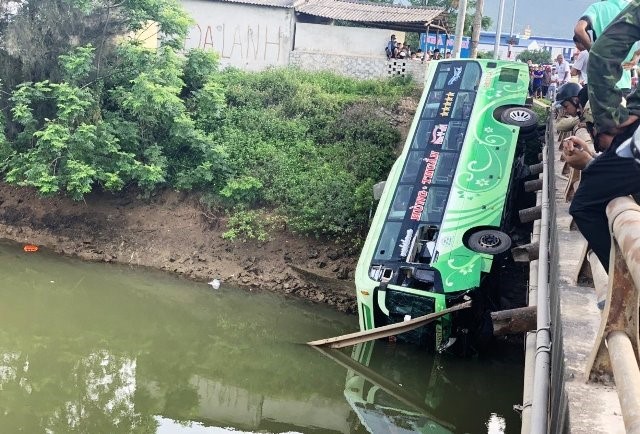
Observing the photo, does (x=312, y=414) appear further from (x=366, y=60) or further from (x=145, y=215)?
(x=366, y=60)

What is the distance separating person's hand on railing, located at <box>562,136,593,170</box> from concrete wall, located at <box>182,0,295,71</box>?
1604cm

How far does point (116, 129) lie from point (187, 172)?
173 centimetres

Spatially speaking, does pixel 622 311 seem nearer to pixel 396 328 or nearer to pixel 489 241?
pixel 396 328

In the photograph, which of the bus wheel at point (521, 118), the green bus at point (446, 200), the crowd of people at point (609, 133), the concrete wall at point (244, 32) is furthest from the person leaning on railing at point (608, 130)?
the concrete wall at point (244, 32)

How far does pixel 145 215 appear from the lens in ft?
47.0

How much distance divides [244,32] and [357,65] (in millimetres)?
3236

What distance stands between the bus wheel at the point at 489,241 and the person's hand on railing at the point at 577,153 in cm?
656

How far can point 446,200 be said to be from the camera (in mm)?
10984

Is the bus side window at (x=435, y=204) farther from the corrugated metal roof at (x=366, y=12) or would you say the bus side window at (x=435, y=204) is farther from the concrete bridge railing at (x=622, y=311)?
the corrugated metal roof at (x=366, y=12)

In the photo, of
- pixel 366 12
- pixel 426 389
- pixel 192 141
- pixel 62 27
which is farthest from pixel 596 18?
pixel 366 12

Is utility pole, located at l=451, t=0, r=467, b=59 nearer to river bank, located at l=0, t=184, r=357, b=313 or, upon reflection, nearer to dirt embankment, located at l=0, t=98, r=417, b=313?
dirt embankment, located at l=0, t=98, r=417, b=313

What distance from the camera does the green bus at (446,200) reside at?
31.2ft

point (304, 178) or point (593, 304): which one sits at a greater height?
point (593, 304)

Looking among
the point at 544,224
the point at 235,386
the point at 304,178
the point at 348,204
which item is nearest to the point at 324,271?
the point at 348,204
